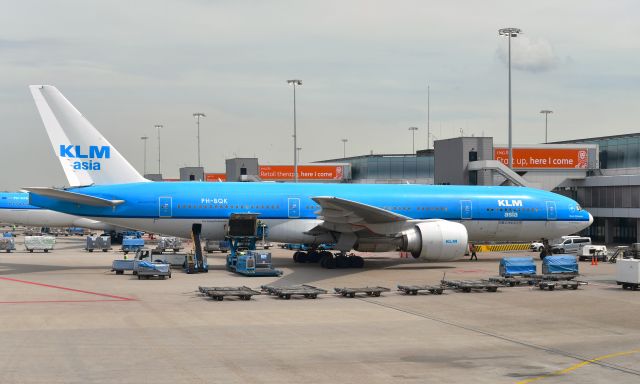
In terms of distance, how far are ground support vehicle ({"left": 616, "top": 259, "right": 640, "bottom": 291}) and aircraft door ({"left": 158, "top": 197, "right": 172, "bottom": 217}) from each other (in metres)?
21.2

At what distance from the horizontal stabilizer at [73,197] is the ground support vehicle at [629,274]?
23272 millimetres

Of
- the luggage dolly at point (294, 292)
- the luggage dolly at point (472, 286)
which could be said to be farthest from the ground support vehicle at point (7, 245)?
the luggage dolly at point (472, 286)

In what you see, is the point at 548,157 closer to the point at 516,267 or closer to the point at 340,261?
the point at 340,261

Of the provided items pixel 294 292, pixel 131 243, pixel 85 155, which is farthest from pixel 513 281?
pixel 131 243

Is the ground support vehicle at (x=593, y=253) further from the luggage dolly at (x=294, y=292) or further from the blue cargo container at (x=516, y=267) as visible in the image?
the luggage dolly at (x=294, y=292)

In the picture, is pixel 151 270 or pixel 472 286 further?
pixel 151 270

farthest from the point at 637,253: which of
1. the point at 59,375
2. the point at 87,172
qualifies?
the point at 59,375

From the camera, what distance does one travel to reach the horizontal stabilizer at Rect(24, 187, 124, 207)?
34062mm

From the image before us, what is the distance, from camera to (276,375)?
573 inches

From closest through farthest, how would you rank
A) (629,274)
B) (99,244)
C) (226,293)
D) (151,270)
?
(226,293), (629,274), (151,270), (99,244)

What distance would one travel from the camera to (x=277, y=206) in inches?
1503

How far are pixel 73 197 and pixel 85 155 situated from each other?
3101mm

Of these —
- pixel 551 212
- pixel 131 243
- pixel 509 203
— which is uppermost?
pixel 509 203

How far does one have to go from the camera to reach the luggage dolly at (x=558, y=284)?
28.9 metres
